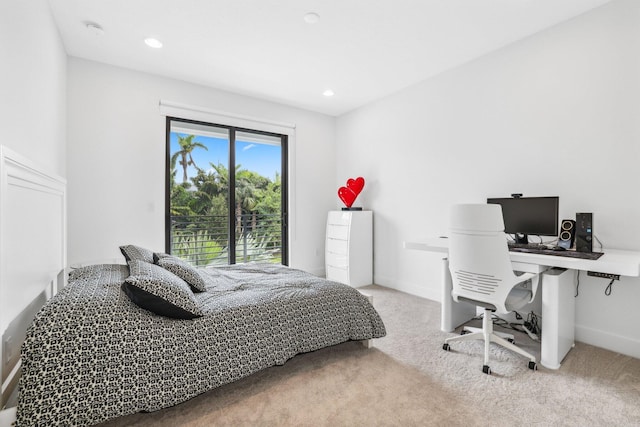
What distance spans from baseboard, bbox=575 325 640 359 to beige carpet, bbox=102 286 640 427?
8cm

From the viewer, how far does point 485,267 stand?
213 centimetres

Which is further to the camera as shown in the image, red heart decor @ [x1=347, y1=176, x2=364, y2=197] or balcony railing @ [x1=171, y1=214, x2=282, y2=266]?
red heart decor @ [x1=347, y1=176, x2=364, y2=197]

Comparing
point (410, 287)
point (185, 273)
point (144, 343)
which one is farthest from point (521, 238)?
point (144, 343)

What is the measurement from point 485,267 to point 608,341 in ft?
4.28

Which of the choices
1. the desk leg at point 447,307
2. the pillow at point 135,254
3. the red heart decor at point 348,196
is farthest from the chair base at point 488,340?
the red heart decor at point 348,196

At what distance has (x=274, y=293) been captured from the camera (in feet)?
7.04

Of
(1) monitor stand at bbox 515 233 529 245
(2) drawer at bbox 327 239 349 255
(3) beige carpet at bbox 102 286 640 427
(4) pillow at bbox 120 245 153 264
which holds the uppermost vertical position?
(1) monitor stand at bbox 515 233 529 245

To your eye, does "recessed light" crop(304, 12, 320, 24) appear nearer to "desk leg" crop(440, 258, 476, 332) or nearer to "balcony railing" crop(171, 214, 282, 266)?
"desk leg" crop(440, 258, 476, 332)

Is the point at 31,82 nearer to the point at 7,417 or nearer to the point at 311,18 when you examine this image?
the point at 7,417

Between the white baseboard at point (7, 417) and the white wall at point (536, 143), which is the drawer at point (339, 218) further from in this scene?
the white baseboard at point (7, 417)

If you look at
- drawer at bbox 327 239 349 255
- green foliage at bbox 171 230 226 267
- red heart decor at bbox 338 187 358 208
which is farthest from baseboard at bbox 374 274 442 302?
green foliage at bbox 171 230 226 267

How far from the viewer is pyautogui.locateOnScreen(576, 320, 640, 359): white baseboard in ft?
7.54

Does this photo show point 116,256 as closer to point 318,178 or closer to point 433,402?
point 318,178

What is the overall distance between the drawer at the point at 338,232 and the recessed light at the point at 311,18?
254 centimetres
